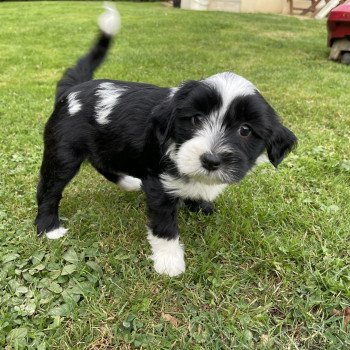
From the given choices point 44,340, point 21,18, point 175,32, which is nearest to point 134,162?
point 44,340

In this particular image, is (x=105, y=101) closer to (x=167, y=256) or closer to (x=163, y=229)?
(x=163, y=229)

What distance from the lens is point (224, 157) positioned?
224cm

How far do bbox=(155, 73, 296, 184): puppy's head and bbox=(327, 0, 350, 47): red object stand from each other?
7170 mm

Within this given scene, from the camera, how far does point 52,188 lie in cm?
310

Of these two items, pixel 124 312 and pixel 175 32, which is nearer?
pixel 124 312

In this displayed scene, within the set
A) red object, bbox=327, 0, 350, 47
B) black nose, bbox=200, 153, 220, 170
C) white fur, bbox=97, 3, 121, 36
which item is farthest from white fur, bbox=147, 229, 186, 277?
red object, bbox=327, 0, 350, 47

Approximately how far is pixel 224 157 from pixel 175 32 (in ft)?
33.6

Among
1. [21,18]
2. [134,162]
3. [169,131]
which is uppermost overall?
[169,131]

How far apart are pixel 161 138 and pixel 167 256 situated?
824 mm

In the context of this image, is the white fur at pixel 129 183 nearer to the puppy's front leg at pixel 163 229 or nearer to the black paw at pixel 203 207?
the black paw at pixel 203 207

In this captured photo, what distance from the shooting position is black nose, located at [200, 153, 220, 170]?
2.20 meters

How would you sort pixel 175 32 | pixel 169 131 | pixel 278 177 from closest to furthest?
1. pixel 169 131
2. pixel 278 177
3. pixel 175 32

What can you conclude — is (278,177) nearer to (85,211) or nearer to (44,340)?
(85,211)

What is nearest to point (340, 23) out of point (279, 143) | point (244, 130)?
point (279, 143)
